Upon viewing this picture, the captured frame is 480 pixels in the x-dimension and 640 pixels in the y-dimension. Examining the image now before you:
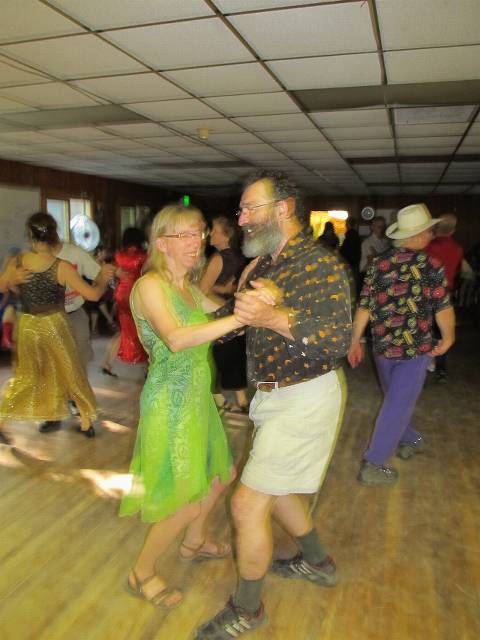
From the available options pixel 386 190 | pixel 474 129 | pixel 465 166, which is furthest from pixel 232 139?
→ pixel 386 190

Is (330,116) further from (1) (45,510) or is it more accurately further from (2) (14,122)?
(1) (45,510)

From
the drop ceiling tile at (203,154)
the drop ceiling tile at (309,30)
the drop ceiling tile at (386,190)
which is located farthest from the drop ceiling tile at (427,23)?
the drop ceiling tile at (386,190)

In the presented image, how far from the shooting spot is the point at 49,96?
3709 millimetres

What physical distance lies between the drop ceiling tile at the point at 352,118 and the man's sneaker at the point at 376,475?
273 centimetres

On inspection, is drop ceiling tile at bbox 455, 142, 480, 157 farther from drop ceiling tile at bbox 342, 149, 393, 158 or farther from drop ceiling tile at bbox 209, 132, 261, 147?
drop ceiling tile at bbox 209, 132, 261, 147

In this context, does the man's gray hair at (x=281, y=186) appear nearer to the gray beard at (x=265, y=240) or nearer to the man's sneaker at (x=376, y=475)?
the gray beard at (x=265, y=240)

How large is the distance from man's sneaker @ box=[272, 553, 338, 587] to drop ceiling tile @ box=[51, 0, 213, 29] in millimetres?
2377

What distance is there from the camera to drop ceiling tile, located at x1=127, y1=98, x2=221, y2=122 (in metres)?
3.86

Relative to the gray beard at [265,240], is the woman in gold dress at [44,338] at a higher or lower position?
lower

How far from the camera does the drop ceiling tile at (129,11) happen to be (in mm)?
2166

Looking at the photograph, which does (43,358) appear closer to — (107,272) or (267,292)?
(107,272)

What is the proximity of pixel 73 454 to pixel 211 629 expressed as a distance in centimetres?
175

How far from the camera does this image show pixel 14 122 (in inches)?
182

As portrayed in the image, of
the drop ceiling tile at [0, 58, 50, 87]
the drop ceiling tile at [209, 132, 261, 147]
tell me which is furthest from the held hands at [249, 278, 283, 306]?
the drop ceiling tile at [209, 132, 261, 147]
